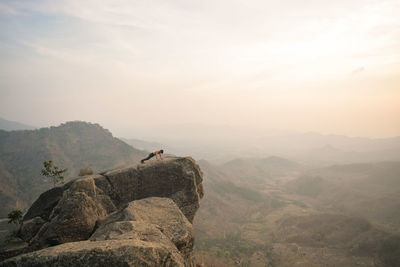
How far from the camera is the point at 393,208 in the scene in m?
122

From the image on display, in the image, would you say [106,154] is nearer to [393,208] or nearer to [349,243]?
[349,243]

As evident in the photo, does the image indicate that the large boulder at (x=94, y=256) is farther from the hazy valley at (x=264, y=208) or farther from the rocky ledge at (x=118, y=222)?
the hazy valley at (x=264, y=208)

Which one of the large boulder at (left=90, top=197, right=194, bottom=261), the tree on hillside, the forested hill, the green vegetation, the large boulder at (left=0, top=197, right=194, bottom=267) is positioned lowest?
the green vegetation

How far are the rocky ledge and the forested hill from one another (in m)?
97.2

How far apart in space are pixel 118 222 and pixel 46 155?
504 feet

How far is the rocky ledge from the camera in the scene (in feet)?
22.6

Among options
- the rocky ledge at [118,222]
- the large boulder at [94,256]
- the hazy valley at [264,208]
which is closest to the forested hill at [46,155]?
the hazy valley at [264,208]

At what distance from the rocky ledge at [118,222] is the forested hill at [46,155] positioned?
97.2 meters

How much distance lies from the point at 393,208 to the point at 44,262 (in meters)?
172

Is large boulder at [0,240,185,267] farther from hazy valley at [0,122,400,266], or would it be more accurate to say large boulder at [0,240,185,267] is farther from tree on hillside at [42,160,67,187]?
hazy valley at [0,122,400,266]

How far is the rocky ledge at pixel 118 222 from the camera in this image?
6887 mm

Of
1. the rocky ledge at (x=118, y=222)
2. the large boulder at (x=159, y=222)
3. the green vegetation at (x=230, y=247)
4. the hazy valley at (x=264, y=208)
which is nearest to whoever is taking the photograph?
the rocky ledge at (x=118, y=222)

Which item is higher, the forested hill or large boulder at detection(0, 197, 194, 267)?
large boulder at detection(0, 197, 194, 267)

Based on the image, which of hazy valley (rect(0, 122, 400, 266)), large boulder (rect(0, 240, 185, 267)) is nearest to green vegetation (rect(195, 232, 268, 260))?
hazy valley (rect(0, 122, 400, 266))
